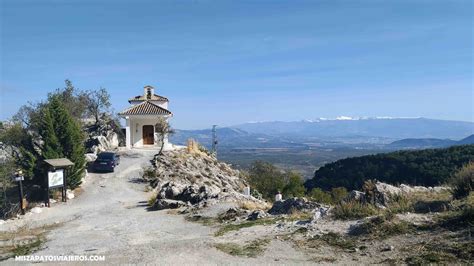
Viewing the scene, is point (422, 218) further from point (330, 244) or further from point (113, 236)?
point (113, 236)

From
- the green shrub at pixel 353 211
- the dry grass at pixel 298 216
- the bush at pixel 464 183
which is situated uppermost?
the bush at pixel 464 183

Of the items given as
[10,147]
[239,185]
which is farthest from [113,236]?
[239,185]

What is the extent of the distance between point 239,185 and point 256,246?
26182mm

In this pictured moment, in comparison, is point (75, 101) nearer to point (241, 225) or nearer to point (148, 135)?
point (148, 135)

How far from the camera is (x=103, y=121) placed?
4575 cm

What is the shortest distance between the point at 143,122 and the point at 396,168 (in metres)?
42.9

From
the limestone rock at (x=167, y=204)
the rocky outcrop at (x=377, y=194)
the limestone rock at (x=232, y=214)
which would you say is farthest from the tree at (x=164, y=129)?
the rocky outcrop at (x=377, y=194)

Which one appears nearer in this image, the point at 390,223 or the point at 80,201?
the point at 390,223

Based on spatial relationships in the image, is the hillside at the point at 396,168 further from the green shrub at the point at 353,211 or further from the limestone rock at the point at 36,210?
the limestone rock at the point at 36,210

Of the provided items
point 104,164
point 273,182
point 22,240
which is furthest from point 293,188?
point 22,240

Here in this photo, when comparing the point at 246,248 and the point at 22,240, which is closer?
the point at 246,248

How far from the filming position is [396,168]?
216ft

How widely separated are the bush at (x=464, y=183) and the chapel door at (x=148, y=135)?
116 ft

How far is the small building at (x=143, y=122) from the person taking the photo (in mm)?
42250
